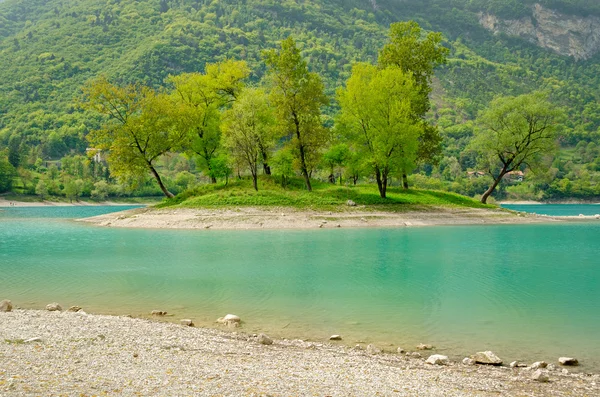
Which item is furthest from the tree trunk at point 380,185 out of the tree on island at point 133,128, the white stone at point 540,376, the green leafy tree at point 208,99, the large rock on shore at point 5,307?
the white stone at point 540,376

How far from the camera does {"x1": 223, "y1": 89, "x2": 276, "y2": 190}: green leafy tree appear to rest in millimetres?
63000

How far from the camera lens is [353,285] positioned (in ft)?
78.8

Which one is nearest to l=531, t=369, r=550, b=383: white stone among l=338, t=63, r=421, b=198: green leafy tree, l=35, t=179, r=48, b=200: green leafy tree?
Answer: l=338, t=63, r=421, b=198: green leafy tree

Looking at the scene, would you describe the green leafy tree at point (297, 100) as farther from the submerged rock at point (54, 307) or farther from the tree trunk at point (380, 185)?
the submerged rock at point (54, 307)

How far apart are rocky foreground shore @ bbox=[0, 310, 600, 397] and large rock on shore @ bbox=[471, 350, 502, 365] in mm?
244

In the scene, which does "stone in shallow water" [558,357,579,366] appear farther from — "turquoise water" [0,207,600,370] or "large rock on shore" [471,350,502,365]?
"large rock on shore" [471,350,502,365]

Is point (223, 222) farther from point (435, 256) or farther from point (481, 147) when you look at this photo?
point (481, 147)

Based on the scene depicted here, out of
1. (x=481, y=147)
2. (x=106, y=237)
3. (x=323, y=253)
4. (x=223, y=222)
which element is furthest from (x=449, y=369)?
(x=481, y=147)

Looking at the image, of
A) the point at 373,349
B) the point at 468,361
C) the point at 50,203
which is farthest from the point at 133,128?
the point at 50,203

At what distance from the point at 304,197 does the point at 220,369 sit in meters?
52.5

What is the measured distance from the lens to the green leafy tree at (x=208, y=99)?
71.2 metres

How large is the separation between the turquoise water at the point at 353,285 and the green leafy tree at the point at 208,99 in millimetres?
28478

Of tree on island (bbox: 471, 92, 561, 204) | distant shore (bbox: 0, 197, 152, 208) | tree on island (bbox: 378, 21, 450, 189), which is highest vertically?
tree on island (bbox: 378, 21, 450, 189)

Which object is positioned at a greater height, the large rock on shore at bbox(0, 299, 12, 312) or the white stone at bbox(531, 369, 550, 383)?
the white stone at bbox(531, 369, 550, 383)
